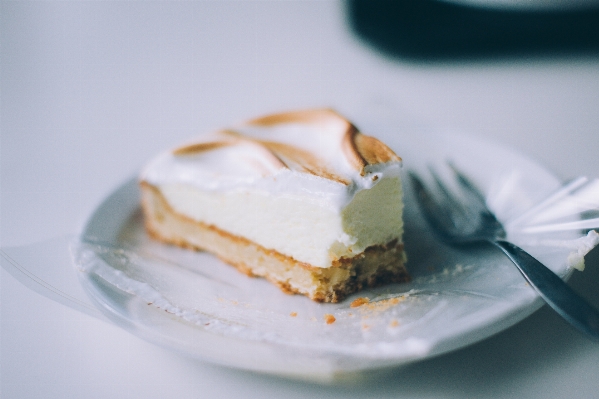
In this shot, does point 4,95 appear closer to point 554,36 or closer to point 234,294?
point 234,294

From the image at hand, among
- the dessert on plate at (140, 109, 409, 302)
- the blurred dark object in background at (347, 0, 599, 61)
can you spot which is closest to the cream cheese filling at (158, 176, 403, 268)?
the dessert on plate at (140, 109, 409, 302)

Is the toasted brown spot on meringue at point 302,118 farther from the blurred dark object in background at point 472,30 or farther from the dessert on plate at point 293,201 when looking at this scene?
the blurred dark object in background at point 472,30

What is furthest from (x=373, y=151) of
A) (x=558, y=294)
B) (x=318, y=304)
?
(x=558, y=294)

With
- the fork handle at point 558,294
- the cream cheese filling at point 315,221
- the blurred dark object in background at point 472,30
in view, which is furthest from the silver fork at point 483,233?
the blurred dark object in background at point 472,30

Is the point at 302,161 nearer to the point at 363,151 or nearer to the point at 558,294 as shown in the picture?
the point at 363,151

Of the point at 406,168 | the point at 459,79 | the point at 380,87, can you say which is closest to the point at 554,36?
the point at 459,79

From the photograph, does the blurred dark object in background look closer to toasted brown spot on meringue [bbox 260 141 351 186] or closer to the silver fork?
the silver fork

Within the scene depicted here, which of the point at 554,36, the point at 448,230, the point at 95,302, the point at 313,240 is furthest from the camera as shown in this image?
the point at 554,36
